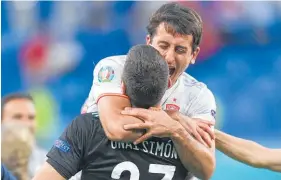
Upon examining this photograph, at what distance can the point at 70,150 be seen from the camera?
68.9 inches

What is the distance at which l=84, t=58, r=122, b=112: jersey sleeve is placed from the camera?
79.4 inches

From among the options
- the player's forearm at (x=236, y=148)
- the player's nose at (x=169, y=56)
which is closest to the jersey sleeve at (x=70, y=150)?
the player's nose at (x=169, y=56)

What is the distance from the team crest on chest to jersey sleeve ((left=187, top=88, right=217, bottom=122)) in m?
0.35

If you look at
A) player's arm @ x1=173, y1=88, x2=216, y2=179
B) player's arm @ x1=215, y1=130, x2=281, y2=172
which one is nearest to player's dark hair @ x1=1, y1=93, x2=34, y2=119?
player's arm @ x1=215, y1=130, x2=281, y2=172

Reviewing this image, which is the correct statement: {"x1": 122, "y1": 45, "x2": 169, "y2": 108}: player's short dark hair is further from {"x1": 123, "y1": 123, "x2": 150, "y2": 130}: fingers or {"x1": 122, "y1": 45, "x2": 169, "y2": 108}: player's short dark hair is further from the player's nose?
the player's nose

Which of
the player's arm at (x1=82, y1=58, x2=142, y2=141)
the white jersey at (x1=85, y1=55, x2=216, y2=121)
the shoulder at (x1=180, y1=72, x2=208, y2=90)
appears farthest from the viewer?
the shoulder at (x1=180, y1=72, x2=208, y2=90)

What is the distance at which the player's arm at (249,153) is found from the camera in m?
2.63

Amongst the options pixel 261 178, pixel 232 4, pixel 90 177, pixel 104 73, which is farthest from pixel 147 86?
pixel 232 4

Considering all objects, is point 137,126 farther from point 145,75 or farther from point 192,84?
point 192,84

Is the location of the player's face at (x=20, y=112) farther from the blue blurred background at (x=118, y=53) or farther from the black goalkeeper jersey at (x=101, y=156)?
the black goalkeeper jersey at (x=101, y=156)

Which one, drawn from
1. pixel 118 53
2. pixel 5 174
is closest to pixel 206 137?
pixel 5 174

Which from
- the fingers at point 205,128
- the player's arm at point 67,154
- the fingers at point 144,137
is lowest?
the player's arm at point 67,154

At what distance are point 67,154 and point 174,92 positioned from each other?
0.74 metres

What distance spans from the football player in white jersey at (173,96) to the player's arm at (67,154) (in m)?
0.08
